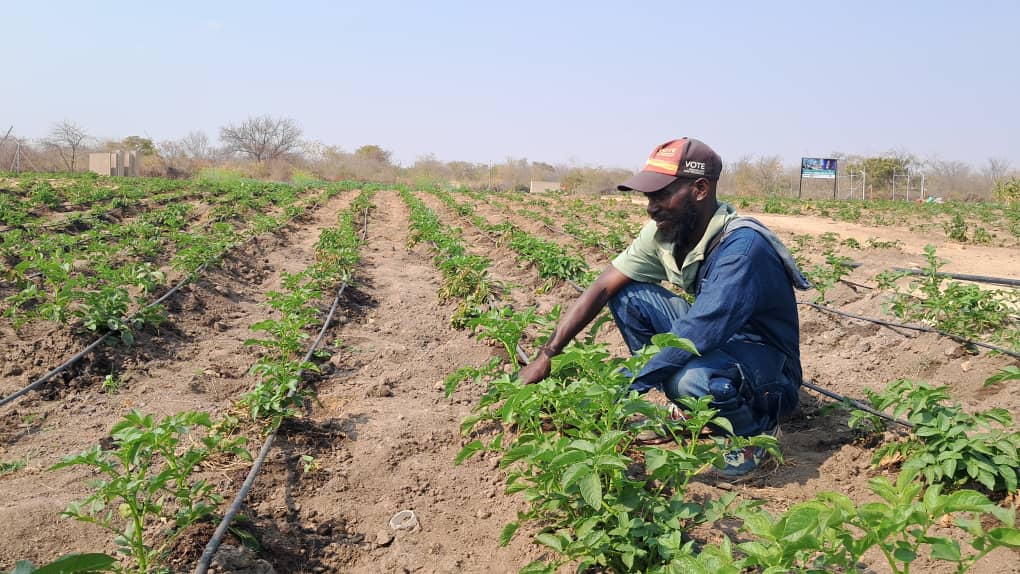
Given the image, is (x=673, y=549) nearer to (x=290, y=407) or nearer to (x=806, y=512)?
(x=806, y=512)

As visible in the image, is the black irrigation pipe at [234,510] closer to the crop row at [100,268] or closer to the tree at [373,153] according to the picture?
the crop row at [100,268]

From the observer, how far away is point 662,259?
3.21 metres

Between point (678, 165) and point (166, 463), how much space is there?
8.34ft

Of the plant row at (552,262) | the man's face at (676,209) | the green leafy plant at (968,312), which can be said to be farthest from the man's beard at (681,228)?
the plant row at (552,262)

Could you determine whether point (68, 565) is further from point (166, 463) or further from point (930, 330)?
point (930, 330)

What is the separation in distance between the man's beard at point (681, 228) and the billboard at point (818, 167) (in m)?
35.4

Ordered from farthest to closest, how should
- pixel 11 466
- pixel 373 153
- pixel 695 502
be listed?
pixel 373 153
pixel 11 466
pixel 695 502

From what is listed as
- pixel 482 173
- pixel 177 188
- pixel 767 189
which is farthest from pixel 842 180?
pixel 177 188

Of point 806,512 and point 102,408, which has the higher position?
point 806,512

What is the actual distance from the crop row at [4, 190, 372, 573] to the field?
0.05 ft

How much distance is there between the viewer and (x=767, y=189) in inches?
1784

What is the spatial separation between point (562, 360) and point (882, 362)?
3520 millimetres

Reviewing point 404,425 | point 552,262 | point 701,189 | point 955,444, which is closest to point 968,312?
point 955,444

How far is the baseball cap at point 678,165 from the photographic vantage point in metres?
2.84
